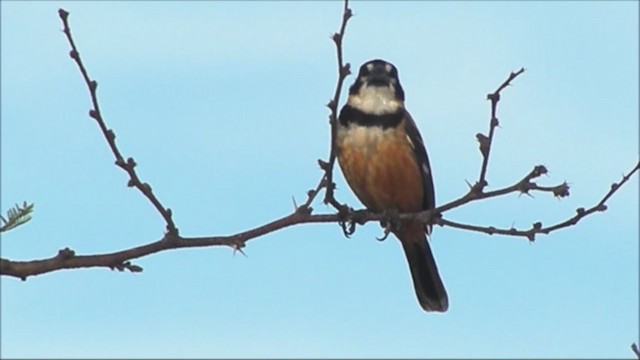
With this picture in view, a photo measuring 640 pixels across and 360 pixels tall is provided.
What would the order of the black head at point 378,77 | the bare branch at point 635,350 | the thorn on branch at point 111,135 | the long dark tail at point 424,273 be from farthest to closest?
the long dark tail at point 424,273 → the black head at point 378,77 → the thorn on branch at point 111,135 → the bare branch at point 635,350

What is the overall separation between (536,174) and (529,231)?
216 millimetres

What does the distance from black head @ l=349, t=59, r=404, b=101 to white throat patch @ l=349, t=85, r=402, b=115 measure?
0.03m

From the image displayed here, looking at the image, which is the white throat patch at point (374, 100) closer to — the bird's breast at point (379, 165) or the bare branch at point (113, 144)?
the bird's breast at point (379, 165)

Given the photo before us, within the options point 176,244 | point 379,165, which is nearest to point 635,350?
point 176,244

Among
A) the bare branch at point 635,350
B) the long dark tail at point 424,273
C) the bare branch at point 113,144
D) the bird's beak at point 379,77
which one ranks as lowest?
the bare branch at point 635,350

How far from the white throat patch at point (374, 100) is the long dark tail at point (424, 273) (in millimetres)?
1031

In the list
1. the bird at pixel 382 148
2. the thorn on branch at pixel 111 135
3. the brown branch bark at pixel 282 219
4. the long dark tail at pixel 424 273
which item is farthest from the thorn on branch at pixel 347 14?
the long dark tail at pixel 424 273

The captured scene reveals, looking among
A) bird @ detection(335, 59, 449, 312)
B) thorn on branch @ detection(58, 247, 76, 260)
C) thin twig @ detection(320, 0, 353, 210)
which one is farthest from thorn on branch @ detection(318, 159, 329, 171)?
bird @ detection(335, 59, 449, 312)

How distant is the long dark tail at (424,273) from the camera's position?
8789 mm

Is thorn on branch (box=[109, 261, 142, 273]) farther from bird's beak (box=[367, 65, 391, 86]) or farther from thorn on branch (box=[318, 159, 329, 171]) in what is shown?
bird's beak (box=[367, 65, 391, 86])

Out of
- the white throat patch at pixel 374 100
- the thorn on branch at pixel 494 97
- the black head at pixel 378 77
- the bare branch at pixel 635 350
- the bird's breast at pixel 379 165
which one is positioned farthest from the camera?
the black head at pixel 378 77

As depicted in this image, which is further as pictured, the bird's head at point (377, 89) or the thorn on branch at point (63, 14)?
the bird's head at point (377, 89)

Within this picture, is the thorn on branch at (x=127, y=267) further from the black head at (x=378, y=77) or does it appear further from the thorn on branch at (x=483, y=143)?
the black head at (x=378, y=77)

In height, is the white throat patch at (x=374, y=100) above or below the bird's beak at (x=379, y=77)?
below
